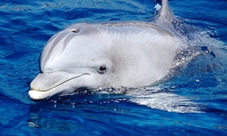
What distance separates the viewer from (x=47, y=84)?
20.6 feet

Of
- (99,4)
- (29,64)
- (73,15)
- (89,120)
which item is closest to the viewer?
(89,120)

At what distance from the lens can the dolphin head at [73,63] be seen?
6352mm

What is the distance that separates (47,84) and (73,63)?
0.54m

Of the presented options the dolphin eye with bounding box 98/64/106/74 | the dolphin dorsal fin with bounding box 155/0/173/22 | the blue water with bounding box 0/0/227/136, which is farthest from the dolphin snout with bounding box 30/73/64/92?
the dolphin dorsal fin with bounding box 155/0/173/22

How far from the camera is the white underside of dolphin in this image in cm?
645

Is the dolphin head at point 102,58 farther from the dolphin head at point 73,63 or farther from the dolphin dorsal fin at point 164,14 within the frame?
the dolphin dorsal fin at point 164,14

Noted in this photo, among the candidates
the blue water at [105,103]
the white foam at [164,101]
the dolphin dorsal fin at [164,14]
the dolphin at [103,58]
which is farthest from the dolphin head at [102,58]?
the dolphin dorsal fin at [164,14]

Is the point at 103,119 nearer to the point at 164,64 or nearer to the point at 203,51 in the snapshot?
the point at 164,64

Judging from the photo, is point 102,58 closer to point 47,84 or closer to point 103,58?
point 103,58

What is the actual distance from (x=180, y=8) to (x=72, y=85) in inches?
325

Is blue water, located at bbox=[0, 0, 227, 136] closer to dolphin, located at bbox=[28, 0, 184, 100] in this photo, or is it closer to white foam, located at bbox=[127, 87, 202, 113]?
white foam, located at bbox=[127, 87, 202, 113]

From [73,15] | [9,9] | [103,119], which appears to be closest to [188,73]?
[103,119]

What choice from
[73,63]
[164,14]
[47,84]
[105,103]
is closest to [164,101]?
[105,103]

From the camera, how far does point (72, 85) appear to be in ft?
21.7
